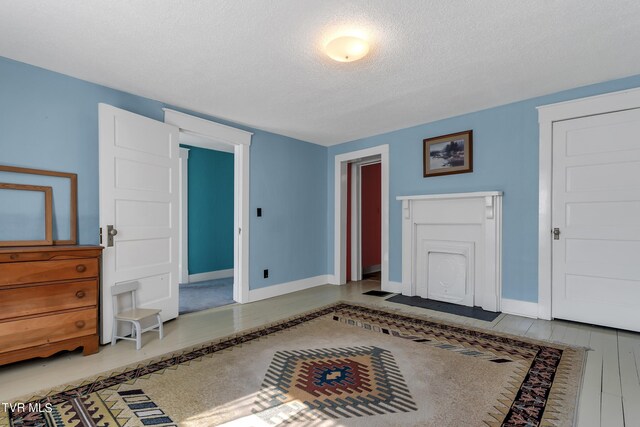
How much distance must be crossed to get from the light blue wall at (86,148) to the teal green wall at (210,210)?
5.63 feet

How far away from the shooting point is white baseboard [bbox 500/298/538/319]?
10.9ft

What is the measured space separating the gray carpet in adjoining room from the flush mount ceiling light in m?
Result: 3.06

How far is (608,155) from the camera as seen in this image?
9.68 feet

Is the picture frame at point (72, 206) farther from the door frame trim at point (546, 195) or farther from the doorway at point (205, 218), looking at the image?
the door frame trim at point (546, 195)

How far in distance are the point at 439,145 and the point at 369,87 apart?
1482mm

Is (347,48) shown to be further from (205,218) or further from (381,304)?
(205,218)

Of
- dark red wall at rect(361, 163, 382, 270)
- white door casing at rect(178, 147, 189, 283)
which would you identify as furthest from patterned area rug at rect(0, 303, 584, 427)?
dark red wall at rect(361, 163, 382, 270)

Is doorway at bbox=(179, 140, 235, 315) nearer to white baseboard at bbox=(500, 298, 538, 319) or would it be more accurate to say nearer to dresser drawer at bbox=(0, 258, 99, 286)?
dresser drawer at bbox=(0, 258, 99, 286)

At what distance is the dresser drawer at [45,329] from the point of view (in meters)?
2.11

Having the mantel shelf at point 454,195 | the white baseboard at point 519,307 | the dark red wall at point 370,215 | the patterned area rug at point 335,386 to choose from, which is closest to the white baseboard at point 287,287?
the dark red wall at point 370,215

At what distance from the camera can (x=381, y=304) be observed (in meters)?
3.91

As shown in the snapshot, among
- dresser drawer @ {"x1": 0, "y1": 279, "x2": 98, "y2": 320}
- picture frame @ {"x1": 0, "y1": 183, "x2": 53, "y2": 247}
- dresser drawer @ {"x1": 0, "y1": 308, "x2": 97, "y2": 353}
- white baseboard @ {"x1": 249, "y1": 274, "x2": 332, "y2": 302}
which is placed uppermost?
picture frame @ {"x1": 0, "y1": 183, "x2": 53, "y2": 247}

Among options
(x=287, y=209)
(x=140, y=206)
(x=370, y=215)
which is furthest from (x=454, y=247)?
(x=140, y=206)

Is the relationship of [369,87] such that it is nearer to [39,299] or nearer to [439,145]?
[439,145]
